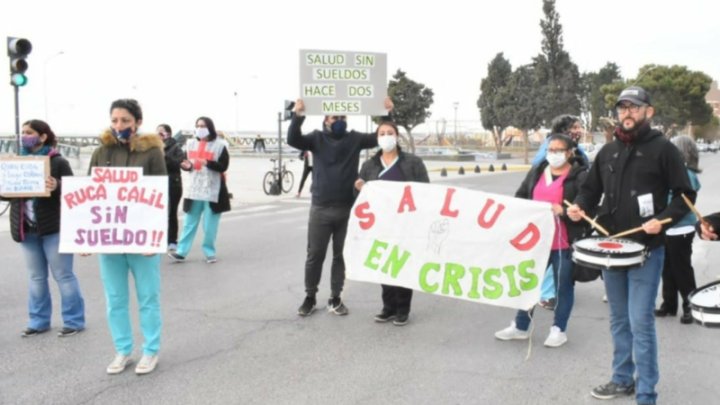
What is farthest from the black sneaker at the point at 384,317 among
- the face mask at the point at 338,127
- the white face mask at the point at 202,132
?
the white face mask at the point at 202,132

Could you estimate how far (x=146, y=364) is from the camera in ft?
14.9

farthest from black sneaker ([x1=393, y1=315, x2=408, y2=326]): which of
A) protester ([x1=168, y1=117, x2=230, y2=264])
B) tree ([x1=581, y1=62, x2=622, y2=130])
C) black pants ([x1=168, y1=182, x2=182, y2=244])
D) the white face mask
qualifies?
tree ([x1=581, y1=62, x2=622, y2=130])

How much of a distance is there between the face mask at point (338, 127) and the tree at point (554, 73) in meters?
41.2

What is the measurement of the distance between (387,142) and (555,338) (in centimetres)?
220

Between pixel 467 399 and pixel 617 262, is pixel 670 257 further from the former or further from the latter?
pixel 467 399

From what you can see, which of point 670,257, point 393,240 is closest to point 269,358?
point 393,240

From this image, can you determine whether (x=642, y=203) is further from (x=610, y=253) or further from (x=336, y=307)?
(x=336, y=307)

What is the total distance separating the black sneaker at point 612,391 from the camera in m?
4.10

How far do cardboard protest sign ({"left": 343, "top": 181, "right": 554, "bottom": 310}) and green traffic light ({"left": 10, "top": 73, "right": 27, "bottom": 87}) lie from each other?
8.46m

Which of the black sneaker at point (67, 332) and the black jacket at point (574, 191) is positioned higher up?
the black jacket at point (574, 191)

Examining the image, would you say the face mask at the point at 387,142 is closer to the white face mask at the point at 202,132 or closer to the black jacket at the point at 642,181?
the black jacket at the point at 642,181

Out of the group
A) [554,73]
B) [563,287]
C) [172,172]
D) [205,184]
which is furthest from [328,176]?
[554,73]

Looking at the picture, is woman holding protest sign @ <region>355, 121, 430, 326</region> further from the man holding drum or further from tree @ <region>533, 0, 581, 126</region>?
tree @ <region>533, 0, 581, 126</region>

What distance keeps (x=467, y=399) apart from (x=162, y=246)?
235cm
